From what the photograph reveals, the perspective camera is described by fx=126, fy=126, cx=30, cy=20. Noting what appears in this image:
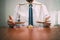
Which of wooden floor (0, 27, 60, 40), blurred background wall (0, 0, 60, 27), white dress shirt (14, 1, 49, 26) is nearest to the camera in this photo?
wooden floor (0, 27, 60, 40)

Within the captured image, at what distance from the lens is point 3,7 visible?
3252 millimetres

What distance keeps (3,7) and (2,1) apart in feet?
0.54

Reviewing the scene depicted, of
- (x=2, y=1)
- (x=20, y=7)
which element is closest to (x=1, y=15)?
(x=2, y=1)

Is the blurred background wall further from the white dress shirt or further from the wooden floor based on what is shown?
the wooden floor

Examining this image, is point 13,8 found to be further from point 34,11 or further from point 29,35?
point 29,35

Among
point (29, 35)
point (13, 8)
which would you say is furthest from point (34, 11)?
point (29, 35)

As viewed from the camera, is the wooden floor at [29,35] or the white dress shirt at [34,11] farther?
the white dress shirt at [34,11]

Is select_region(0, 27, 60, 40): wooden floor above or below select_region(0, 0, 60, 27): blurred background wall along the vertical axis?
below

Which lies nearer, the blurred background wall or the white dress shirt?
the white dress shirt

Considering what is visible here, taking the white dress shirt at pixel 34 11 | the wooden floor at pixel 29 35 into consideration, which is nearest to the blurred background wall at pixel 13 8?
the white dress shirt at pixel 34 11

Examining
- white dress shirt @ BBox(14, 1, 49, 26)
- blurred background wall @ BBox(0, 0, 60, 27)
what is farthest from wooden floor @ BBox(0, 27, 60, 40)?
blurred background wall @ BBox(0, 0, 60, 27)

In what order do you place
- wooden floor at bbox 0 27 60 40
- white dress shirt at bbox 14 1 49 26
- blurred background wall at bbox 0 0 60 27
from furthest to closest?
blurred background wall at bbox 0 0 60 27
white dress shirt at bbox 14 1 49 26
wooden floor at bbox 0 27 60 40

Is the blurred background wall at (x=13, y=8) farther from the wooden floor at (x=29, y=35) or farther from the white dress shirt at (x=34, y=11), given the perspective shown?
the wooden floor at (x=29, y=35)

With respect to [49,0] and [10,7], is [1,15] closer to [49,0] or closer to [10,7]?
[10,7]
